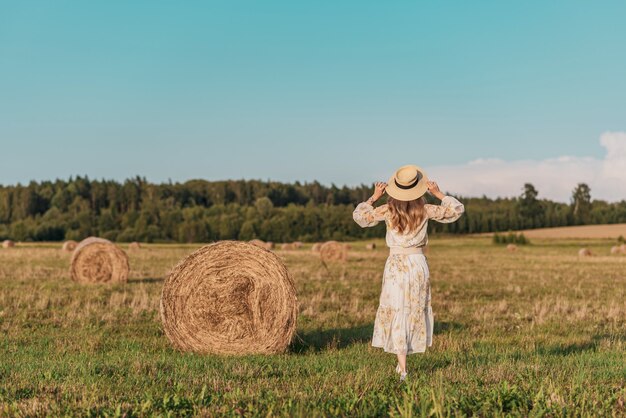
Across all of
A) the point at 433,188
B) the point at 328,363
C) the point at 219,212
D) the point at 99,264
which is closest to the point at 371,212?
the point at 433,188

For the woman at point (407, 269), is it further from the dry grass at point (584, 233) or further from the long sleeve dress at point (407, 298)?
the dry grass at point (584, 233)

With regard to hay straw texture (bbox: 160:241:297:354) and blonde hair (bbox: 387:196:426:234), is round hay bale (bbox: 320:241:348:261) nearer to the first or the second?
hay straw texture (bbox: 160:241:297:354)

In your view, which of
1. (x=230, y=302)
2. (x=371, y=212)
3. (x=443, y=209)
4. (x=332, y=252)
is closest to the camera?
(x=443, y=209)

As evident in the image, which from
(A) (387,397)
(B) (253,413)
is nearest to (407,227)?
(A) (387,397)

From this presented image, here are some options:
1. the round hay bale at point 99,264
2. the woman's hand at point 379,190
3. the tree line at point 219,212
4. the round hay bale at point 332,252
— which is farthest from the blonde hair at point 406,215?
the tree line at point 219,212

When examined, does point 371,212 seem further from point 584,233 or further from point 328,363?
point 584,233

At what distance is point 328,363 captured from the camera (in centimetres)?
884

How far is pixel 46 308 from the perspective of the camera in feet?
50.3

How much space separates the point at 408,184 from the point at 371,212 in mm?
597

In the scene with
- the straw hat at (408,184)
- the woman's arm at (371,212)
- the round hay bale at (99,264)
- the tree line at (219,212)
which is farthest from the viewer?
the tree line at (219,212)

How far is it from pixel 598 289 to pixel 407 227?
574 inches

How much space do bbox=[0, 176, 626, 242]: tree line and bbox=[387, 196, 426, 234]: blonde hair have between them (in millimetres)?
84749

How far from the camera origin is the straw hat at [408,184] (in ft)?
26.9

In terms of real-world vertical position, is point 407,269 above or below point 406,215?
below
